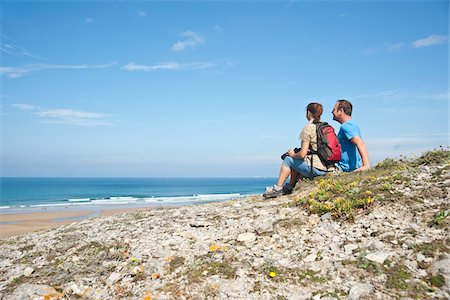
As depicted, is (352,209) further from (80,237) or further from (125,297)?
(80,237)

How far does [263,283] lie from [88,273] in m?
3.37

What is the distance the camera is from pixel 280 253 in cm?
585

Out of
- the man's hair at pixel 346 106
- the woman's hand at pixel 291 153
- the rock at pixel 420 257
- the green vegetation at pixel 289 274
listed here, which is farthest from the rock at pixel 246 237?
the man's hair at pixel 346 106

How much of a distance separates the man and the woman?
2.57ft

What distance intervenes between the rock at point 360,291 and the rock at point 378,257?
619 mm

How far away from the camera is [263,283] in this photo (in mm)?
4969

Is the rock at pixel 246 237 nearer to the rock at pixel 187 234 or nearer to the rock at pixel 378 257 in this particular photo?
the rock at pixel 187 234

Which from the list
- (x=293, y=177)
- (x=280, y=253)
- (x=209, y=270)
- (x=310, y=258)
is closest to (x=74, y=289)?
(x=209, y=270)

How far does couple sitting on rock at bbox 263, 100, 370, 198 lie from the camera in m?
9.20

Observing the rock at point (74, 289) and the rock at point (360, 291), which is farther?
the rock at point (74, 289)

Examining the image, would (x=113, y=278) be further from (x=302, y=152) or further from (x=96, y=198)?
(x=96, y=198)

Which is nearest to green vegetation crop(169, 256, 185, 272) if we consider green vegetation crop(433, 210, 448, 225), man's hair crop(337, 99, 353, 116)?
green vegetation crop(433, 210, 448, 225)

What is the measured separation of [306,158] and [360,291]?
5.46 meters

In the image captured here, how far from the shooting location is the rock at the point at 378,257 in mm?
5047
